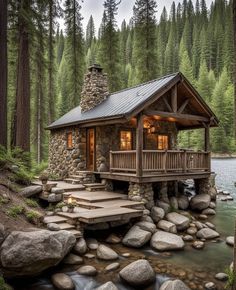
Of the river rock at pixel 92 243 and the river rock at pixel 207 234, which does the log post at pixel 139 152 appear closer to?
the river rock at pixel 207 234

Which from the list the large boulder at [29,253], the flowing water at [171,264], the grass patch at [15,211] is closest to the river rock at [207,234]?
the flowing water at [171,264]

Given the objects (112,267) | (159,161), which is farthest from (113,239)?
(159,161)

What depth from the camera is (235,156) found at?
1596 inches

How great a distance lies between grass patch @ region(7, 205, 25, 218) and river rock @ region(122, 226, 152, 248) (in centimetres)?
291

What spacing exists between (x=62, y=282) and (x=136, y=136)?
6587mm

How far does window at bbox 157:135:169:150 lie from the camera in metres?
13.5

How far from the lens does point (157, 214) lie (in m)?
9.34

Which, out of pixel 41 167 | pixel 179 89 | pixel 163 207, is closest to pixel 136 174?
pixel 163 207

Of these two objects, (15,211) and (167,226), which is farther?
(167,226)

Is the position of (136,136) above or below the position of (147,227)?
above

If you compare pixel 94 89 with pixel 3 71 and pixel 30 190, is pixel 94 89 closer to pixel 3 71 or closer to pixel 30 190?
pixel 3 71

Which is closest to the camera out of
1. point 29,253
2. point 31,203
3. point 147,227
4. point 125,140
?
point 29,253

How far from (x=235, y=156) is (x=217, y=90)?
35.1ft

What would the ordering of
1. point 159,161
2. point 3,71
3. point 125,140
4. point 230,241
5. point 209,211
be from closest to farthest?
point 230,241 < point 3,71 < point 159,161 < point 209,211 < point 125,140
